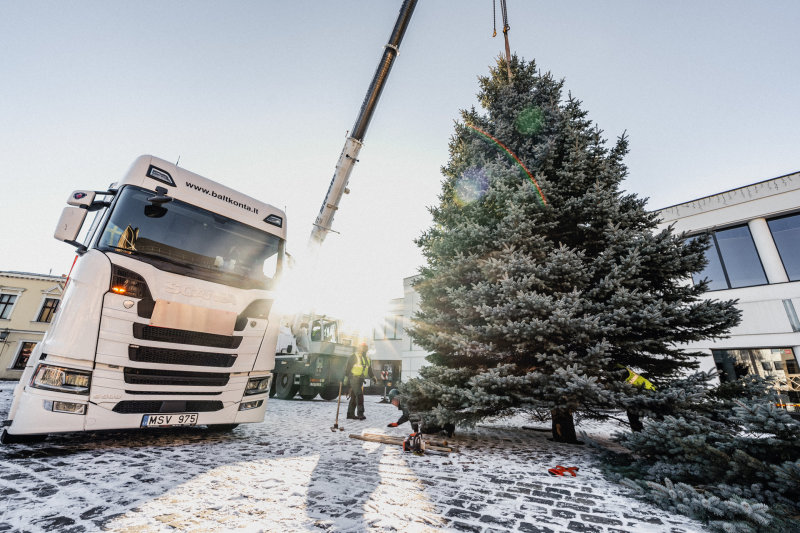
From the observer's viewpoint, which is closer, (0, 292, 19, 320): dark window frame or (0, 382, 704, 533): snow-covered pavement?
(0, 382, 704, 533): snow-covered pavement

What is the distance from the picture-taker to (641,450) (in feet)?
11.5

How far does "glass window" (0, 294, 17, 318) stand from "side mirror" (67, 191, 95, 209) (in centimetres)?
3269

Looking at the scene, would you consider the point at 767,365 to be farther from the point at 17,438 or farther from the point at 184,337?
the point at 17,438

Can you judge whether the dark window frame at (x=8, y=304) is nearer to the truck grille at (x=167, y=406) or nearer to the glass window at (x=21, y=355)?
the glass window at (x=21, y=355)

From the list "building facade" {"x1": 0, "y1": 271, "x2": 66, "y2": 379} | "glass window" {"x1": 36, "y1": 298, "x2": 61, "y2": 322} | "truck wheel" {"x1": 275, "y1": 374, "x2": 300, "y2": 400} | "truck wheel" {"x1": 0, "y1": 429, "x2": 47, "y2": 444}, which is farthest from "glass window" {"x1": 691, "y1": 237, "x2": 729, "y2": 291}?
"glass window" {"x1": 36, "y1": 298, "x2": 61, "y2": 322}

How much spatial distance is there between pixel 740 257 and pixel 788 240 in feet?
4.48

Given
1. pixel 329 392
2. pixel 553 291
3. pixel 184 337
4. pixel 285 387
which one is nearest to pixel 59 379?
pixel 184 337

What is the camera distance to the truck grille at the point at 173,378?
3922 millimetres

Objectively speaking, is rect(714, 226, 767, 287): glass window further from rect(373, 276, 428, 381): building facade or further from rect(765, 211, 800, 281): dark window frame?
rect(373, 276, 428, 381): building facade

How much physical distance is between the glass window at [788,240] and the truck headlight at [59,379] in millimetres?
18828

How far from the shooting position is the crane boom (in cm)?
994

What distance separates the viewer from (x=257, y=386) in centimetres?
498

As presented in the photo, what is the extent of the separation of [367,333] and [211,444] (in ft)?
75.6

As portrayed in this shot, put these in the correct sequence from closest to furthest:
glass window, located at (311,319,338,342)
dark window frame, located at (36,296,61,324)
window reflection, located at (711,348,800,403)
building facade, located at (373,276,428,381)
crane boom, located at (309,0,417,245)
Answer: crane boom, located at (309,0,417,245) → window reflection, located at (711,348,800,403) → glass window, located at (311,319,338,342) → building facade, located at (373,276,428,381) → dark window frame, located at (36,296,61,324)
